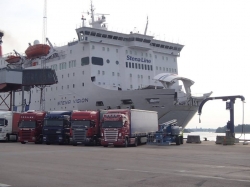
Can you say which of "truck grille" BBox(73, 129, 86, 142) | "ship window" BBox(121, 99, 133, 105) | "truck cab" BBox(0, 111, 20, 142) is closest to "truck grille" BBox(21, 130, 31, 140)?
"truck cab" BBox(0, 111, 20, 142)

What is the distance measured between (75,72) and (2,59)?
22.0 meters

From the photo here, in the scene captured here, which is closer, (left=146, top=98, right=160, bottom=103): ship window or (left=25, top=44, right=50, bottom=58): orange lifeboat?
(left=146, top=98, right=160, bottom=103): ship window

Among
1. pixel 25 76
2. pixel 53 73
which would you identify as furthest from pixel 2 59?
pixel 53 73

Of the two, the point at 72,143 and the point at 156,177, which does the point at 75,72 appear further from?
the point at 156,177

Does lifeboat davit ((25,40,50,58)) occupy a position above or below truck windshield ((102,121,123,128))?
above

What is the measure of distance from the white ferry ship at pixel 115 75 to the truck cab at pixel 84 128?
23.1 feet

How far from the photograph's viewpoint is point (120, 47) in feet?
127

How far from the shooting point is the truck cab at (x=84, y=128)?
1033 inches

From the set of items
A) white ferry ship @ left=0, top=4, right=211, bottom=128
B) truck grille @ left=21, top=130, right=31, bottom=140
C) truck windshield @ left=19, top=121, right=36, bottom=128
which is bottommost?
truck grille @ left=21, top=130, right=31, bottom=140

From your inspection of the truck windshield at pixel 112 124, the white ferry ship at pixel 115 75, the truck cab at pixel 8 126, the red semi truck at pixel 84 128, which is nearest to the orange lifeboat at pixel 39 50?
the white ferry ship at pixel 115 75

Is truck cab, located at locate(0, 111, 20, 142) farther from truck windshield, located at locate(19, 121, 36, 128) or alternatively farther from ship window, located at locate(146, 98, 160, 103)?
ship window, located at locate(146, 98, 160, 103)

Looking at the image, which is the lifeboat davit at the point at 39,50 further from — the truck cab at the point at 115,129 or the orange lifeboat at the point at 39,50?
Answer: the truck cab at the point at 115,129

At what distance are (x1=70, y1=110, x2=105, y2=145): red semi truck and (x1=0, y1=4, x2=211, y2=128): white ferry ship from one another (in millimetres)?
7047

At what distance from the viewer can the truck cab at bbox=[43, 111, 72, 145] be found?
91.7 ft
